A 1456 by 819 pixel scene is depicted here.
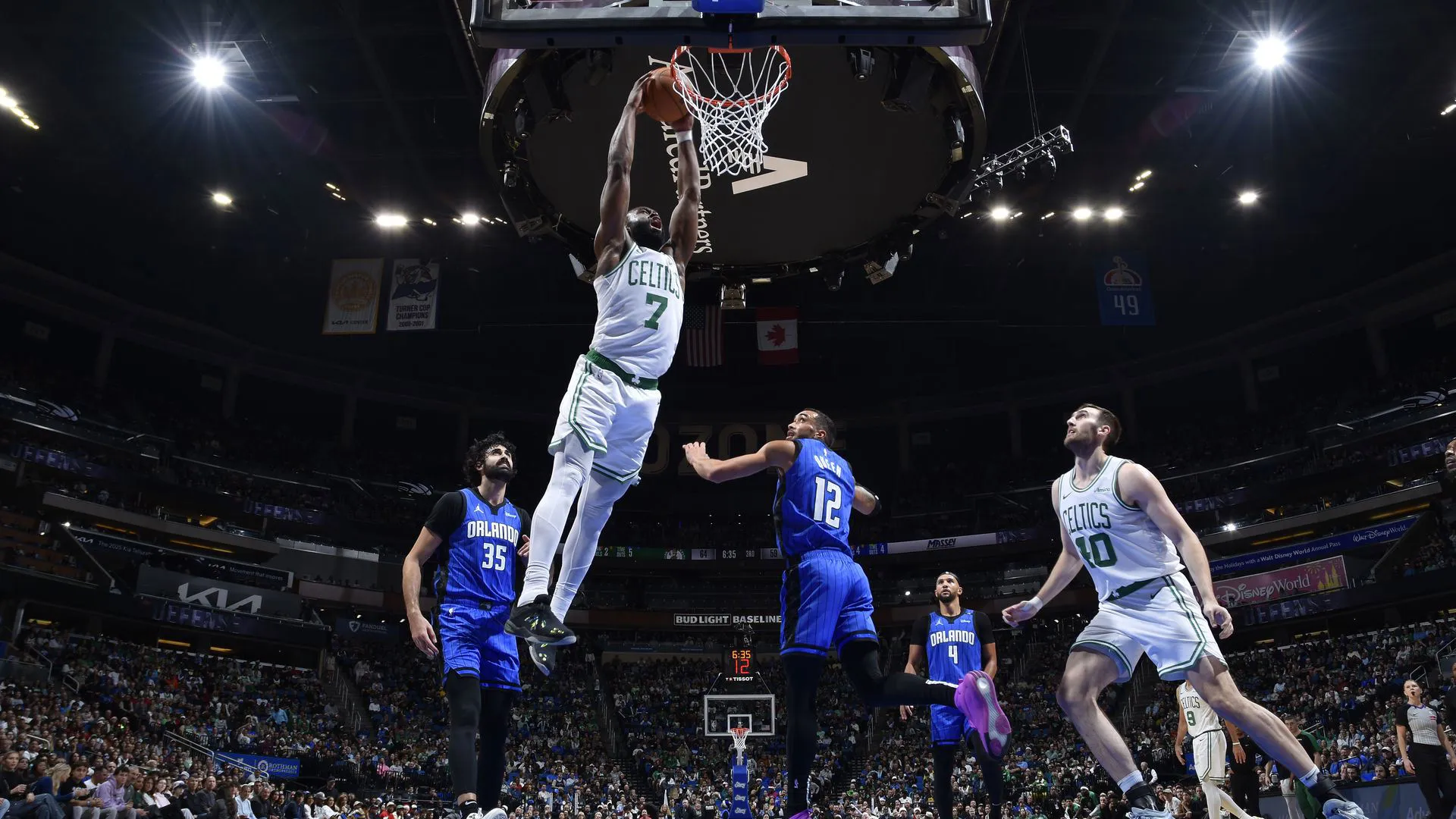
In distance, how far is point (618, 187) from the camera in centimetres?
535

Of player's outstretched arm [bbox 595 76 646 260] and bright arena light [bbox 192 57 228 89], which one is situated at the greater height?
bright arena light [bbox 192 57 228 89]

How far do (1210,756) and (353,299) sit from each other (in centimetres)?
2074

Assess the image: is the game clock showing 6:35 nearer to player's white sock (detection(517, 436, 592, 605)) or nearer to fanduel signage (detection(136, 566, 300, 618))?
fanduel signage (detection(136, 566, 300, 618))

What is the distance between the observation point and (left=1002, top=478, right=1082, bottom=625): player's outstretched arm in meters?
6.19

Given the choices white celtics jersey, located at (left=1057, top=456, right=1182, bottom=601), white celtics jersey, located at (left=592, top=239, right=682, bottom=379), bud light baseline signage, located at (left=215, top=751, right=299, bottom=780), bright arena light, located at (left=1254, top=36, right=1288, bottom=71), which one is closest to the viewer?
white celtics jersey, located at (left=592, top=239, right=682, bottom=379)

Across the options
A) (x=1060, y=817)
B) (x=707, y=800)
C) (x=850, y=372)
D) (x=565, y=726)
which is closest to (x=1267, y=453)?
(x=850, y=372)

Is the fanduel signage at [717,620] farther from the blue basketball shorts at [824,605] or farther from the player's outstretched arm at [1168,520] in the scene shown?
the player's outstretched arm at [1168,520]

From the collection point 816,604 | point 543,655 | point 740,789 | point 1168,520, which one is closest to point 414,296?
point 740,789

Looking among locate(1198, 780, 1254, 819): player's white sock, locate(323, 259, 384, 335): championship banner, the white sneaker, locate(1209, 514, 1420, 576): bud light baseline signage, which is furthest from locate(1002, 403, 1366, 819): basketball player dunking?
locate(1209, 514, 1420, 576): bud light baseline signage

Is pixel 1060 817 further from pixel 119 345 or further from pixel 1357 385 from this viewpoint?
pixel 119 345

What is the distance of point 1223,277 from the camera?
29.4 meters

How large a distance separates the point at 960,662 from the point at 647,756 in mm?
22747

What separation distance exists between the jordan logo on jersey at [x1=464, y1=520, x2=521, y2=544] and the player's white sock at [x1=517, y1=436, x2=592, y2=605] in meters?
1.05

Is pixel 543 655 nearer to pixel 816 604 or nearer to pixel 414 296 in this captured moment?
pixel 816 604
